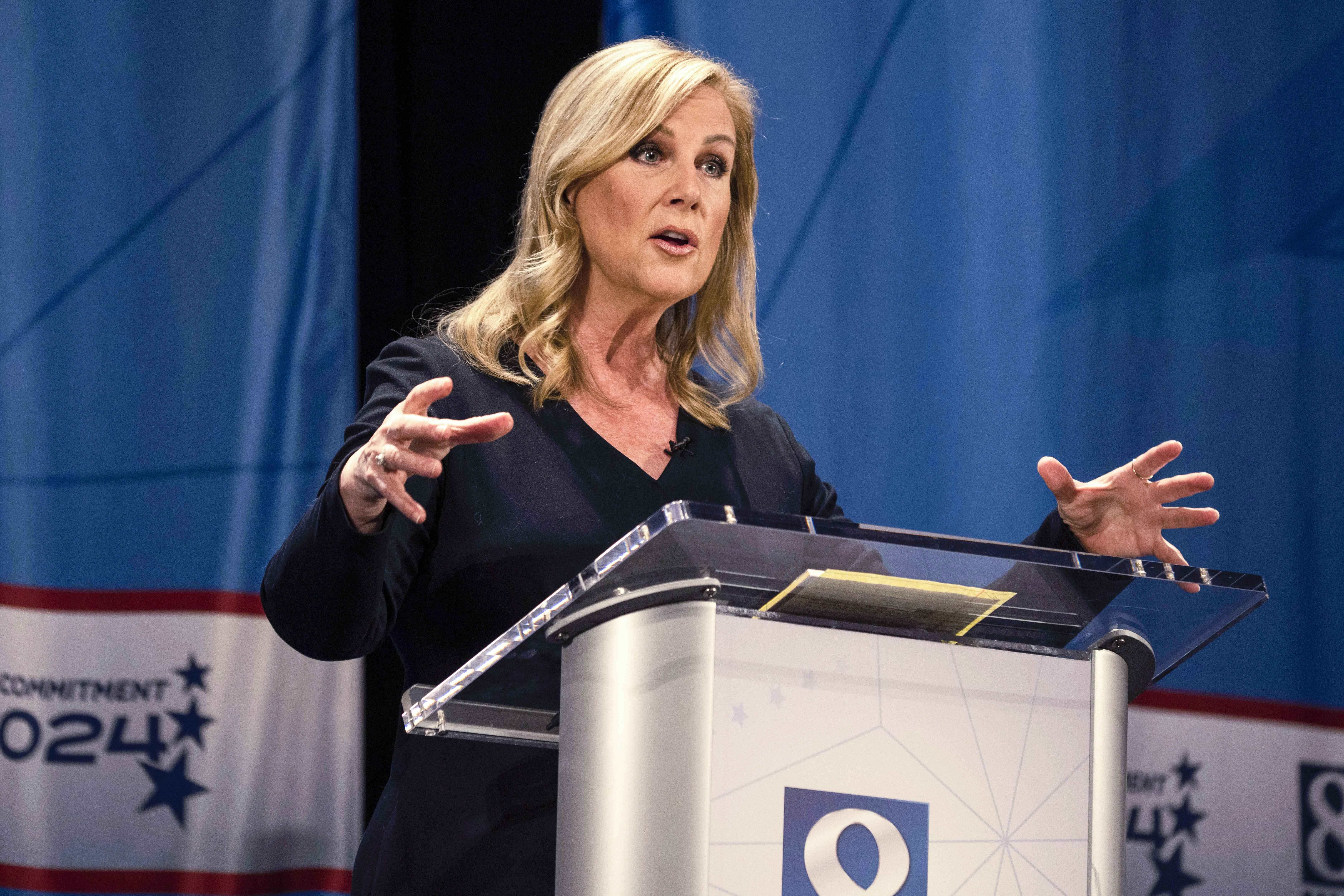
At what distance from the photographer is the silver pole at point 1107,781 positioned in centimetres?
87

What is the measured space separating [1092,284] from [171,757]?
179cm

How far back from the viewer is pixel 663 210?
1.47 metres

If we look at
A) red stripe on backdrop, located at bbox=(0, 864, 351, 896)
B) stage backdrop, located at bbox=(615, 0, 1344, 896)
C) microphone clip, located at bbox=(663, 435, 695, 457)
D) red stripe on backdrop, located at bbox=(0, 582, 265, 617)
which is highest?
stage backdrop, located at bbox=(615, 0, 1344, 896)

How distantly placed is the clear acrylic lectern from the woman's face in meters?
0.67

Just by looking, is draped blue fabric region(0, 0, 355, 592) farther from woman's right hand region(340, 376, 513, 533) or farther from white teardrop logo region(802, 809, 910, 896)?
white teardrop logo region(802, 809, 910, 896)

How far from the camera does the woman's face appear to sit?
4.82 ft

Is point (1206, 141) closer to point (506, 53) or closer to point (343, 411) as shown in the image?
point (506, 53)

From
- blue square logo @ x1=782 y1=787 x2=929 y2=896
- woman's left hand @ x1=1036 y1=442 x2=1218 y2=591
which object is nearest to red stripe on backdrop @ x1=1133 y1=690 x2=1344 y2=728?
woman's left hand @ x1=1036 y1=442 x2=1218 y2=591

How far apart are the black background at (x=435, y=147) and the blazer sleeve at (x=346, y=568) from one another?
124cm

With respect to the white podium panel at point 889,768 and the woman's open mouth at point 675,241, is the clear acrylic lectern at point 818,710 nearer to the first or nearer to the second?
the white podium panel at point 889,768

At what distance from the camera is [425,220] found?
2527 mm

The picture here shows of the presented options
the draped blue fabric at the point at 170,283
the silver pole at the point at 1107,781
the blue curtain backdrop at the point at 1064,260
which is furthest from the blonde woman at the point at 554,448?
the draped blue fabric at the point at 170,283

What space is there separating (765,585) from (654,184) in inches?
30.5

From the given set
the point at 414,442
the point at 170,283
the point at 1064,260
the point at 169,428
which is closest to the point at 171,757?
the point at 169,428
